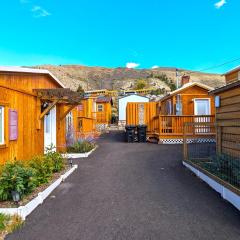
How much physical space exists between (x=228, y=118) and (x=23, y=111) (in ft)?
22.0

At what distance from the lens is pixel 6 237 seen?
4727mm

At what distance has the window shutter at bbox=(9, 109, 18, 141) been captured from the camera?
9.02 m

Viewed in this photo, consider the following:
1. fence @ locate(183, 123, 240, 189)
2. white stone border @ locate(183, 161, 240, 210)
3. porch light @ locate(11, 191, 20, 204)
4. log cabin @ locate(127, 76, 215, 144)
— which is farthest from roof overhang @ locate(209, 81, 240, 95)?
log cabin @ locate(127, 76, 215, 144)

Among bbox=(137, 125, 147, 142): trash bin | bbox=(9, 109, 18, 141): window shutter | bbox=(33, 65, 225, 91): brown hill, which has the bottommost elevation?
bbox=(137, 125, 147, 142): trash bin

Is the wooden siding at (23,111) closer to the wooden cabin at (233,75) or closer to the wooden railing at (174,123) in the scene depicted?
the wooden railing at (174,123)

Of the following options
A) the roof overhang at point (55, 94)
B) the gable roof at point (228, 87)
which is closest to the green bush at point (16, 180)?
the roof overhang at point (55, 94)

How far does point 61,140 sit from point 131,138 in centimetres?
668

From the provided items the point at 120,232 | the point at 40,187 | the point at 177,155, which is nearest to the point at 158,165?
the point at 177,155

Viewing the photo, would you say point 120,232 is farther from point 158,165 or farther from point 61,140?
point 61,140

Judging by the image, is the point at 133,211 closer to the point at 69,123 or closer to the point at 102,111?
the point at 69,123

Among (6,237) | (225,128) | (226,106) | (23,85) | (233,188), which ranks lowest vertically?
(6,237)

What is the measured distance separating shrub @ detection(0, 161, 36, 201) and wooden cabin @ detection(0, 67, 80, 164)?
2.22m

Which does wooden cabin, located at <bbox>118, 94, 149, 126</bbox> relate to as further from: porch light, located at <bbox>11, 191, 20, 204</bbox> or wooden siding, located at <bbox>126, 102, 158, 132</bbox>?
porch light, located at <bbox>11, 191, 20, 204</bbox>

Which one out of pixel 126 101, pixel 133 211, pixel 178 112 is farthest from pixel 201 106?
pixel 126 101
